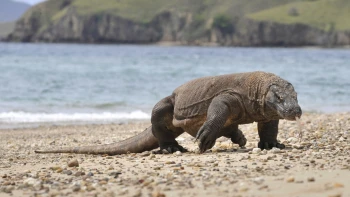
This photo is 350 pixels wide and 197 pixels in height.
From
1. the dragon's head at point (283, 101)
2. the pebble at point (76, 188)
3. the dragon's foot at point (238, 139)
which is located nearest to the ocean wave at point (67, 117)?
the dragon's foot at point (238, 139)

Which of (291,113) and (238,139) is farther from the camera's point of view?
(238,139)

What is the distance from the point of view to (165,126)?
36.8 ft

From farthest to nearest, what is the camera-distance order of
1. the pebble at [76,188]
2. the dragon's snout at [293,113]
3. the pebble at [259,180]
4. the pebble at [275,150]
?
1. the pebble at [275,150]
2. the dragon's snout at [293,113]
3. the pebble at [76,188]
4. the pebble at [259,180]

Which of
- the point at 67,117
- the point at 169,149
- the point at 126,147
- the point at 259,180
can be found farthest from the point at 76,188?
the point at 67,117

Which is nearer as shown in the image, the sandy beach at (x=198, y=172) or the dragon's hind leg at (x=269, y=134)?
the sandy beach at (x=198, y=172)

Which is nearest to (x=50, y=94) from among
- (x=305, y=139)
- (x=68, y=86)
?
(x=68, y=86)

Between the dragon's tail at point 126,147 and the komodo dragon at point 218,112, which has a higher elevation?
the komodo dragon at point 218,112

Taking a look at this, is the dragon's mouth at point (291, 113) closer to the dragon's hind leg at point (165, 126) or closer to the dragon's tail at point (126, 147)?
the dragon's hind leg at point (165, 126)

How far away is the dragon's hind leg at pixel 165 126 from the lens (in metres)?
11.1

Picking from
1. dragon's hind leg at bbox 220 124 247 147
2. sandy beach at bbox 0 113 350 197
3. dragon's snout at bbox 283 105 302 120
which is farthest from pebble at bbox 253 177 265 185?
dragon's hind leg at bbox 220 124 247 147

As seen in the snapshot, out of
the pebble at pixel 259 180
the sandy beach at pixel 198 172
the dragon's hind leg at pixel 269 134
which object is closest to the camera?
the sandy beach at pixel 198 172

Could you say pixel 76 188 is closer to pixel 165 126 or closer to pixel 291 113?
pixel 291 113

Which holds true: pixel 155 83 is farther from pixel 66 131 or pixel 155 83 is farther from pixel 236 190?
pixel 236 190

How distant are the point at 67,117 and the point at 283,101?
510 inches
